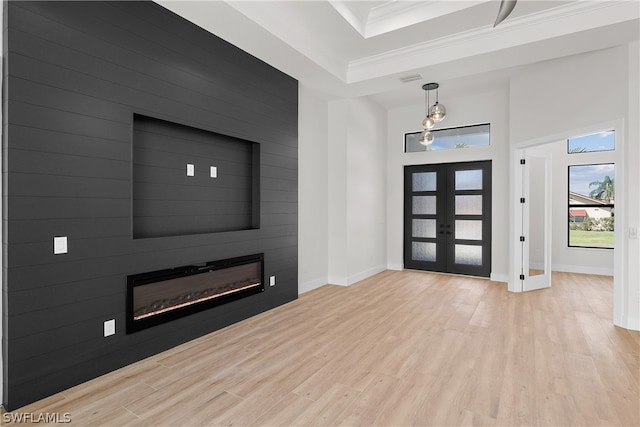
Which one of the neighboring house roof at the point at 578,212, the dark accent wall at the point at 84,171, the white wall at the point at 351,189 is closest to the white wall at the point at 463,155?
the white wall at the point at 351,189

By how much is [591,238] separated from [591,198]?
2.78ft

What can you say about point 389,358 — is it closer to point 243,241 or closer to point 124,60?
point 243,241

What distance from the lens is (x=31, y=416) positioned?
2197 millimetres

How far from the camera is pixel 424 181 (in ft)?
23.3

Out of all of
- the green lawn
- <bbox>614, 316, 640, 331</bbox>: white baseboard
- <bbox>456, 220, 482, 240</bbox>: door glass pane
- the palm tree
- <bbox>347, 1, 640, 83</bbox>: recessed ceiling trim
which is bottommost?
<bbox>614, 316, 640, 331</bbox>: white baseboard

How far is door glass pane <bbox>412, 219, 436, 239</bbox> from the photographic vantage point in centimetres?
702

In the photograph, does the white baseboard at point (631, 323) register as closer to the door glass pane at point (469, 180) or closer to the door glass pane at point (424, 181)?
the door glass pane at point (469, 180)

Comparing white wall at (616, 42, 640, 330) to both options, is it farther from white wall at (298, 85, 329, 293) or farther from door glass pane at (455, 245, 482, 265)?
white wall at (298, 85, 329, 293)

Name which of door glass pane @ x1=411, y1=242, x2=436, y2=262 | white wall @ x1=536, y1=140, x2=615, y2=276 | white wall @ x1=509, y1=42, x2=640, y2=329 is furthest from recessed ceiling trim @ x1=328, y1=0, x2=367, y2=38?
white wall @ x1=536, y1=140, x2=615, y2=276

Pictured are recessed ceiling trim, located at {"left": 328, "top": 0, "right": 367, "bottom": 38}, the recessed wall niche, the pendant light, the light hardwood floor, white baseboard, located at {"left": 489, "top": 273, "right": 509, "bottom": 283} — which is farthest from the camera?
white baseboard, located at {"left": 489, "top": 273, "right": 509, "bottom": 283}

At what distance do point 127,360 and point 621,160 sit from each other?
5.53m

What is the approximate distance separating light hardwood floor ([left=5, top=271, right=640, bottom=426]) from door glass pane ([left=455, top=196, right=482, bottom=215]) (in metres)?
2.45

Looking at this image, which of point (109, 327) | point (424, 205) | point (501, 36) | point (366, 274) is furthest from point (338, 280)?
point (501, 36)

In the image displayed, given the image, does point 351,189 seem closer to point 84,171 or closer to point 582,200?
point 84,171
